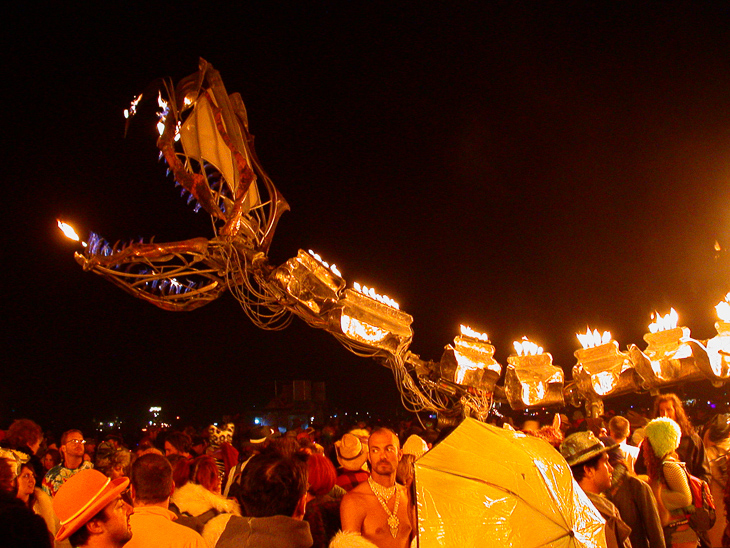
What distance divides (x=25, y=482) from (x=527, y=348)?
24.2ft

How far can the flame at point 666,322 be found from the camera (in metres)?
8.84

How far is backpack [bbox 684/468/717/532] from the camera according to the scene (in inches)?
160

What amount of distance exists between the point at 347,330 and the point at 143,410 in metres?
20.7

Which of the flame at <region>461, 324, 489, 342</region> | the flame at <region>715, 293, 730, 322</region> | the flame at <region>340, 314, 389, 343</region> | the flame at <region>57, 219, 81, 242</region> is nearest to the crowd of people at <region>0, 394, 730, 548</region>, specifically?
the flame at <region>340, 314, 389, 343</region>

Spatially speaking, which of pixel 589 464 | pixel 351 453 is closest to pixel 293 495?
pixel 589 464

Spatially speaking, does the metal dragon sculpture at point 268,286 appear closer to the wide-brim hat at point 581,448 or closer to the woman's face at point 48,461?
the woman's face at point 48,461

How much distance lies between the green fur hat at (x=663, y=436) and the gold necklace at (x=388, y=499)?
2.07 m

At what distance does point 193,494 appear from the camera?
162 inches

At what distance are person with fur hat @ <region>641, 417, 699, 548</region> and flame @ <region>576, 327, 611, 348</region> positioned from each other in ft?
16.6

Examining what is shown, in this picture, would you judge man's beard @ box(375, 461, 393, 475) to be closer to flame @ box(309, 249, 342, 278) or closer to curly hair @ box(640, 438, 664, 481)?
curly hair @ box(640, 438, 664, 481)

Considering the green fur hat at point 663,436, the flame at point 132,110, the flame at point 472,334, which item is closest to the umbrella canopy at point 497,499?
the green fur hat at point 663,436

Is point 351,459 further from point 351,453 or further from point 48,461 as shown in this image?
point 48,461

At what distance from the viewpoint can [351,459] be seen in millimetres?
4832

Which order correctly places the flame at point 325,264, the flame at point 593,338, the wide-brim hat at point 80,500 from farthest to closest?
the flame at point 593,338 → the flame at point 325,264 → the wide-brim hat at point 80,500
